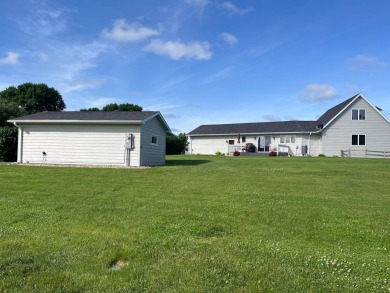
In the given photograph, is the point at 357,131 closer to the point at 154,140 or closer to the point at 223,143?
the point at 223,143

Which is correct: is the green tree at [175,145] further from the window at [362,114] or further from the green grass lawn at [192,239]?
the green grass lawn at [192,239]

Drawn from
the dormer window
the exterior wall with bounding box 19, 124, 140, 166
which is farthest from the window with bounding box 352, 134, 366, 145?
the exterior wall with bounding box 19, 124, 140, 166

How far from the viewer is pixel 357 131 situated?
1316 inches

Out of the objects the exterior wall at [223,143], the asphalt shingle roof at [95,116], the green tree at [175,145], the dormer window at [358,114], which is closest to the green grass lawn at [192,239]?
the asphalt shingle roof at [95,116]

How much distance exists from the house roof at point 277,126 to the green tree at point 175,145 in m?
1.72

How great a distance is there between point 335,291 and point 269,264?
37.1 inches

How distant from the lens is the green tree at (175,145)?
41.7 metres

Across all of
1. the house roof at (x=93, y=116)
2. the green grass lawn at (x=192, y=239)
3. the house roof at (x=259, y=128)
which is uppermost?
the house roof at (x=259, y=128)

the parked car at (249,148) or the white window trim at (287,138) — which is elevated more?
the white window trim at (287,138)

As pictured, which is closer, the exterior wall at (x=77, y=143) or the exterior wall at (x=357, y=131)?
the exterior wall at (x=77, y=143)

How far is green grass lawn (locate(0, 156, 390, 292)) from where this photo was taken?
3.84 m

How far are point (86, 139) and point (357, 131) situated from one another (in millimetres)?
26803

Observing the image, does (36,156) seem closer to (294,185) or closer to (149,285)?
(294,185)

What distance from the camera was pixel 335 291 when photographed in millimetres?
3631
